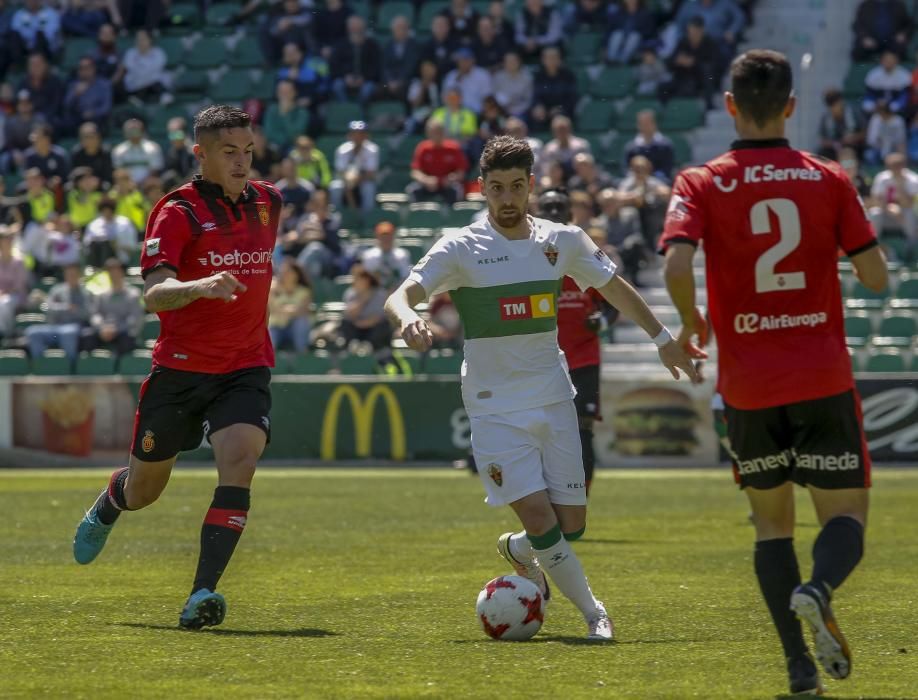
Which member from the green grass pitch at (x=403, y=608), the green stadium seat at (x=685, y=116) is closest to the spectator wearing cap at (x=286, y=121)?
the green stadium seat at (x=685, y=116)

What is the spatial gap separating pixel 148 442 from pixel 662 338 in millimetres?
2735

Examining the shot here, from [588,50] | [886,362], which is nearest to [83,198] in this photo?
[588,50]

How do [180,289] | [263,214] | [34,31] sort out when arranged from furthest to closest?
[34,31] → [263,214] → [180,289]

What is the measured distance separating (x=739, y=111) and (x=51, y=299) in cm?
1790

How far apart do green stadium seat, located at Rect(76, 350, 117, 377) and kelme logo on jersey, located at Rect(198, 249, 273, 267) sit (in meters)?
14.1

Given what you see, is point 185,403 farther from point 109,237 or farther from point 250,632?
point 109,237

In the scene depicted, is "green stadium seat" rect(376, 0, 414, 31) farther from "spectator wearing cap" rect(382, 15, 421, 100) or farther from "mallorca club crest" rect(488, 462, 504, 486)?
"mallorca club crest" rect(488, 462, 504, 486)

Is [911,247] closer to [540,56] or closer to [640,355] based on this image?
[640,355]

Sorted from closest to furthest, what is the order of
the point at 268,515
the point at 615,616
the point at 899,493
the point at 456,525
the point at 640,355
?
the point at 615,616, the point at 456,525, the point at 268,515, the point at 899,493, the point at 640,355

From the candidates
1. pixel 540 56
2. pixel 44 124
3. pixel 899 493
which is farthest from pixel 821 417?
pixel 44 124

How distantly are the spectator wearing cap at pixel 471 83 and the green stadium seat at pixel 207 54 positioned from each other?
5.07 m

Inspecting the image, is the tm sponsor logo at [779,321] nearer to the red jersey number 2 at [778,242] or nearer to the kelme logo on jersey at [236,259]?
the red jersey number 2 at [778,242]

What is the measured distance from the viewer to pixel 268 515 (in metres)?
14.6

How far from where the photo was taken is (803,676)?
5828 mm
